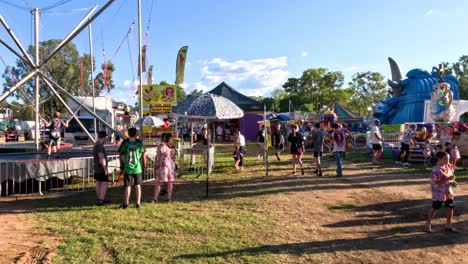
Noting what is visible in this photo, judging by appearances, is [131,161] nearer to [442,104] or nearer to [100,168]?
[100,168]

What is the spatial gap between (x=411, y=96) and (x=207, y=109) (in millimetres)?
19117

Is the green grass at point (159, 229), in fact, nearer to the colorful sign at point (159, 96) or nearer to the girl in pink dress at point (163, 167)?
the girl in pink dress at point (163, 167)

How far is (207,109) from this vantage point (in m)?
10.7

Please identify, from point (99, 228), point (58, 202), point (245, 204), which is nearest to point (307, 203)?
point (245, 204)

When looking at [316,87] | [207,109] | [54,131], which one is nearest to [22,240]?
[207,109]

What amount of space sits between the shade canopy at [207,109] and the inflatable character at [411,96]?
17237 mm

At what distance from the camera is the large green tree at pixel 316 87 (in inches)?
2514

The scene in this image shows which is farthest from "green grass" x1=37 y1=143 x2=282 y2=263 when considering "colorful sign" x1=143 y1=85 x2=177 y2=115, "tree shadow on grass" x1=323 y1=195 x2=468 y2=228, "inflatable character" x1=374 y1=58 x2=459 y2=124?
"inflatable character" x1=374 y1=58 x2=459 y2=124

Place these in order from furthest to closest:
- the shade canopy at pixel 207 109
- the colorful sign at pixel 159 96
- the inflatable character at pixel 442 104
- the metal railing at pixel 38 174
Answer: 1. the colorful sign at pixel 159 96
2. the inflatable character at pixel 442 104
3. the shade canopy at pixel 207 109
4. the metal railing at pixel 38 174

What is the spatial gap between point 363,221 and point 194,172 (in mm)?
7372

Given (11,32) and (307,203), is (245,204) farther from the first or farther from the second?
(11,32)

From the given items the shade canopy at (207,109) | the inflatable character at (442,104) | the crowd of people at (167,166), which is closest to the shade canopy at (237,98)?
the inflatable character at (442,104)

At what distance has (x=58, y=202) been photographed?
8680 millimetres

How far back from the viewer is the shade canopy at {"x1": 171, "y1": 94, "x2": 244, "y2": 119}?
10531 millimetres
